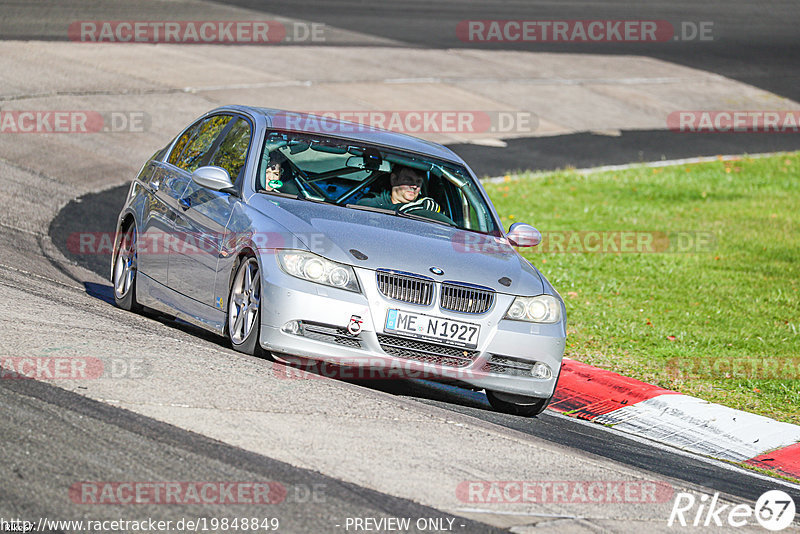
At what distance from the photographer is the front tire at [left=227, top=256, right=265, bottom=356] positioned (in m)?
7.35

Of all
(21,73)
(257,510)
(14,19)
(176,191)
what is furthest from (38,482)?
(14,19)

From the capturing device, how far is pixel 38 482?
15.8ft

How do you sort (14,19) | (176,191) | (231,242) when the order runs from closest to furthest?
(231,242) → (176,191) → (14,19)

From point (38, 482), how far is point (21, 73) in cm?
1608

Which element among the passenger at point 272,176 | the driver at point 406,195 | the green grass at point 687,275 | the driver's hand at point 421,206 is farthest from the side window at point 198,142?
the green grass at point 687,275

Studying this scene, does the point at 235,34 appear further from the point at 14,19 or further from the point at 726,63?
the point at 726,63

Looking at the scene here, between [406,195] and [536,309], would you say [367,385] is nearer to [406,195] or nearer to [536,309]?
[536,309]

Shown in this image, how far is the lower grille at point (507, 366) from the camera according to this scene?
7473mm

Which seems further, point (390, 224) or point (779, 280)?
point (779, 280)

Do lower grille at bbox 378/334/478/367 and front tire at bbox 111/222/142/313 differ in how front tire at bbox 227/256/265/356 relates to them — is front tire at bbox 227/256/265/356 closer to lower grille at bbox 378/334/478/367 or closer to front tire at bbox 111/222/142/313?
lower grille at bbox 378/334/478/367

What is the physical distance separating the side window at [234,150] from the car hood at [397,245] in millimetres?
592

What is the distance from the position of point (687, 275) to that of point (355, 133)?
21.1ft

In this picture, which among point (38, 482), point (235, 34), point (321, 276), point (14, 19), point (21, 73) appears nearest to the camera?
point (38, 482)

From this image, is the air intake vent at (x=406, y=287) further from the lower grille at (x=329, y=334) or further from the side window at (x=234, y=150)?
the side window at (x=234, y=150)
